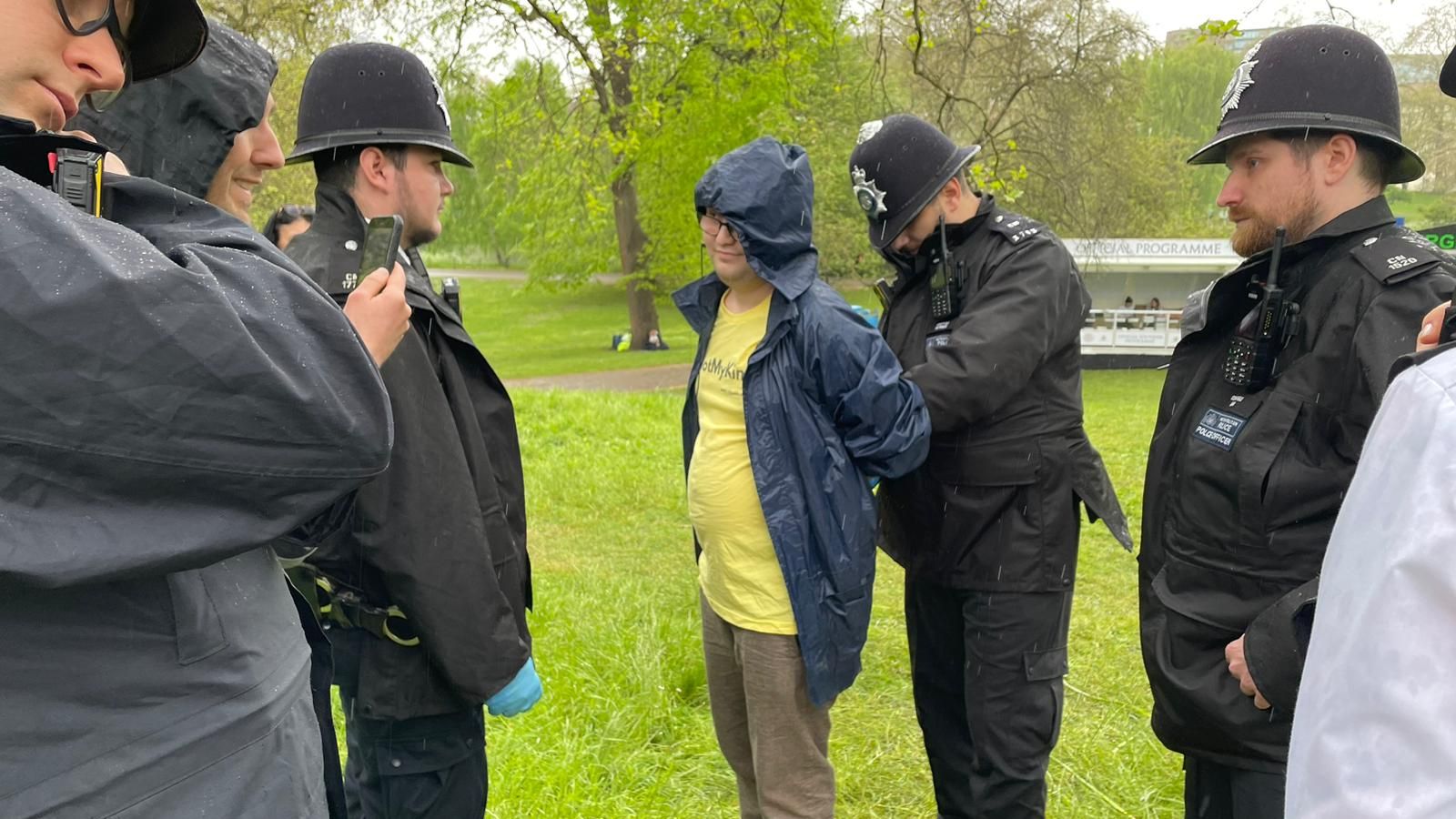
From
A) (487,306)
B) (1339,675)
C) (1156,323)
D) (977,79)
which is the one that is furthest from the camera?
(487,306)

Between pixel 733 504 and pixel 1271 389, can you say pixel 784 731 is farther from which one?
pixel 1271 389

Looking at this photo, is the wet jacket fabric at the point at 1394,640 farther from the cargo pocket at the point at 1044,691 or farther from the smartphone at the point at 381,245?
the cargo pocket at the point at 1044,691

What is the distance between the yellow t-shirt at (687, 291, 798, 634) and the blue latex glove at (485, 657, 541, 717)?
775mm

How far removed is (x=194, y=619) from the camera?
1219 millimetres

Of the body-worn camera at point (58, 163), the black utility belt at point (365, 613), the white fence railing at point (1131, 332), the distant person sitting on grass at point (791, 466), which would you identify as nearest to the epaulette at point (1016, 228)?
the distant person sitting on grass at point (791, 466)

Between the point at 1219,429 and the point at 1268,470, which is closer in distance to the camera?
the point at 1268,470

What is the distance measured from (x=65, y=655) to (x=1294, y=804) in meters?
1.21

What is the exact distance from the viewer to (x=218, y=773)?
1244mm

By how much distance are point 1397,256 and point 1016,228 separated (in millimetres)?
1332

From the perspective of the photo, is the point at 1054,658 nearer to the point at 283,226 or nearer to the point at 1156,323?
the point at 283,226

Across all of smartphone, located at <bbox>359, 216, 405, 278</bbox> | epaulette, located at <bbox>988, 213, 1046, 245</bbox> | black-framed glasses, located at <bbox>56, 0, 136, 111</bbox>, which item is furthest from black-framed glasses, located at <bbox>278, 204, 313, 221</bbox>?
black-framed glasses, located at <bbox>56, 0, 136, 111</bbox>

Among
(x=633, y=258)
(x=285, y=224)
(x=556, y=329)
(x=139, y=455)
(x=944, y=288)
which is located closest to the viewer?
(x=139, y=455)

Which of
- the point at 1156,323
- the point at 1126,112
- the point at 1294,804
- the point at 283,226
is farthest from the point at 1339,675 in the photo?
the point at 1156,323

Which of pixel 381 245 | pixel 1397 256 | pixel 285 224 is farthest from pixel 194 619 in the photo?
pixel 285 224
